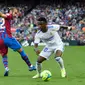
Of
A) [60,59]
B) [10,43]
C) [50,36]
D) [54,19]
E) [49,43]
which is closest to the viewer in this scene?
[60,59]

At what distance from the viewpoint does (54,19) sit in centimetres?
4128

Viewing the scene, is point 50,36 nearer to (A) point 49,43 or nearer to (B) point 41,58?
(A) point 49,43

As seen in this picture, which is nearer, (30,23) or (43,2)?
(30,23)

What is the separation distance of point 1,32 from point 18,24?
29.0m

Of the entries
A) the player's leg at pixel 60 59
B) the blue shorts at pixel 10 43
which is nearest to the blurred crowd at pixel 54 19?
the blue shorts at pixel 10 43

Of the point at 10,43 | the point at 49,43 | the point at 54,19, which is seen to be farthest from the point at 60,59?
the point at 54,19

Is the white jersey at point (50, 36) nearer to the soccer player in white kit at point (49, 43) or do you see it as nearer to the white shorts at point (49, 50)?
the soccer player in white kit at point (49, 43)

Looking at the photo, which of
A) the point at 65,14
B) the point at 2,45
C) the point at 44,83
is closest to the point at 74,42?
the point at 65,14

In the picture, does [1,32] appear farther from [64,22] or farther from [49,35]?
[64,22]

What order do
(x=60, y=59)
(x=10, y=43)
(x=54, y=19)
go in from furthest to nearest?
(x=54, y=19), (x=10, y=43), (x=60, y=59)

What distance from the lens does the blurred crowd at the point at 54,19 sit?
1458 inches

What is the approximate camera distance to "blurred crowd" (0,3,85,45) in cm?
3703

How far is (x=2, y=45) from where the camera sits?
1363 centimetres

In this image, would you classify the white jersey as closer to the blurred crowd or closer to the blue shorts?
the blue shorts
